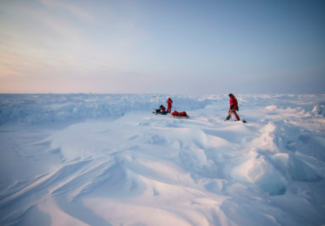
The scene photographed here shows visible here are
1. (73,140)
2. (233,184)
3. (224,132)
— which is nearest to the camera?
(233,184)

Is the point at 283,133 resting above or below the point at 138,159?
above

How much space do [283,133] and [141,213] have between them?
4.75m

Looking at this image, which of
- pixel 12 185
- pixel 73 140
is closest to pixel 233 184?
pixel 12 185

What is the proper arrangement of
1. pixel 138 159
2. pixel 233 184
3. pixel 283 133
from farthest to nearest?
pixel 283 133
pixel 138 159
pixel 233 184

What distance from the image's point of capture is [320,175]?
291 centimetres

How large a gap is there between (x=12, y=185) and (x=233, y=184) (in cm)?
446

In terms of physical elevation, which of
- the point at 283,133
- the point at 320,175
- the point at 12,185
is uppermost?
the point at 283,133

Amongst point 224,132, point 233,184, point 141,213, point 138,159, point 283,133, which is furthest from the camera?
point 224,132

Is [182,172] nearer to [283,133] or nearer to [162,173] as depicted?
[162,173]

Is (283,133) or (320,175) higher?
(283,133)

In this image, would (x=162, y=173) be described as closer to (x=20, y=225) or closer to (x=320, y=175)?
(x=20, y=225)

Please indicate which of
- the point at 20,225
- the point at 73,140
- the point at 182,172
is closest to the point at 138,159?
the point at 182,172

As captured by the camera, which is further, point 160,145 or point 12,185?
point 160,145

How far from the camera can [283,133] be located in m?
4.21
